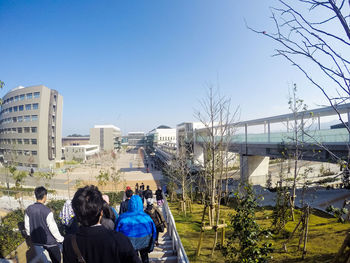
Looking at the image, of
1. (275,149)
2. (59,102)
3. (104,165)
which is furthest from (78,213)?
(59,102)

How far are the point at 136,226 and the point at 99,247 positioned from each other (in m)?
1.26

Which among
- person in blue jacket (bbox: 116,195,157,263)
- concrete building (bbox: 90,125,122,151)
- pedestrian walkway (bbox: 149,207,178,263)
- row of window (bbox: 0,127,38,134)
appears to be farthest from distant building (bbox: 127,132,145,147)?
person in blue jacket (bbox: 116,195,157,263)

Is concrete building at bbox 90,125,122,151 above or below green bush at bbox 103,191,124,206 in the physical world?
above

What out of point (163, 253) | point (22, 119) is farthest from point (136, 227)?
point (22, 119)

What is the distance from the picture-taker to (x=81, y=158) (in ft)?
163

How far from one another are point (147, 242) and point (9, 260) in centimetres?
370

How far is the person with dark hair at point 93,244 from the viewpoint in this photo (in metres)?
1.43

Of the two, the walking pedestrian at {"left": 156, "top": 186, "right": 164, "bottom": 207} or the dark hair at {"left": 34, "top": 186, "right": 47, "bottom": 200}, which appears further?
the walking pedestrian at {"left": 156, "top": 186, "right": 164, "bottom": 207}

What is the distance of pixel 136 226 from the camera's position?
2617 millimetres

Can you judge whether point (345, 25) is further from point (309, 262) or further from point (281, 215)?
point (281, 215)

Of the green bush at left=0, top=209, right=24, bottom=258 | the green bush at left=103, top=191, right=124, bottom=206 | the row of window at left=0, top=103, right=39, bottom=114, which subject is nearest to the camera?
the green bush at left=0, top=209, right=24, bottom=258

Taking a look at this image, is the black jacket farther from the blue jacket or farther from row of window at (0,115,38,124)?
row of window at (0,115,38,124)

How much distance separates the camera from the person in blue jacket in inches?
102

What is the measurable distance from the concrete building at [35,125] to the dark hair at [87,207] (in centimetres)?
4232
